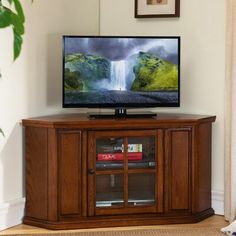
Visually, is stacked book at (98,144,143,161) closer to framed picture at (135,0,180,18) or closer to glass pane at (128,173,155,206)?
glass pane at (128,173,155,206)

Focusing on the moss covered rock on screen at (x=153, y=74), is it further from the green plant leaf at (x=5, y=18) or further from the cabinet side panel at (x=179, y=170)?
the green plant leaf at (x=5, y=18)

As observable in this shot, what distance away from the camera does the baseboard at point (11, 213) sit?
3.19 meters

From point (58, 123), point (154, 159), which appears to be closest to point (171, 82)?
point (154, 159)

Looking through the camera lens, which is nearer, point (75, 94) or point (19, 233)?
point (19, 233)

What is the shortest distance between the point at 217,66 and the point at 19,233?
1799 mm

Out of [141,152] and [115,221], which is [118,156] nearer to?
[141,152]

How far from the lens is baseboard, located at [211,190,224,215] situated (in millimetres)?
3532

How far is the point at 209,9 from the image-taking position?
3545 millimetres

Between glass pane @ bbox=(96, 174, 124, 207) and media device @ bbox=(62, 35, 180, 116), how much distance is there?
47 cm

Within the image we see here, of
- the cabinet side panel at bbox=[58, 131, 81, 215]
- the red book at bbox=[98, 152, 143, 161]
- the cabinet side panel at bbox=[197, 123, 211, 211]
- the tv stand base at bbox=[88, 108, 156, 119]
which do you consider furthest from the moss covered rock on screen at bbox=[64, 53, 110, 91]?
the cabinet side panel at bbox=[197, 123, 211, 211]

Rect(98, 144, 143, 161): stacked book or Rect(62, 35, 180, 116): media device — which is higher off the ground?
Rect(62, 35, 180, 116): media device

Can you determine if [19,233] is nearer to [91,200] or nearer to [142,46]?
[91,200]

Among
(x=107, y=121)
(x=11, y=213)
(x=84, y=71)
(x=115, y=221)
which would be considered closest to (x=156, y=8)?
(x=84, y=71)

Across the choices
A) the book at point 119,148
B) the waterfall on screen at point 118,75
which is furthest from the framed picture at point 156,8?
the book at point 119,148
